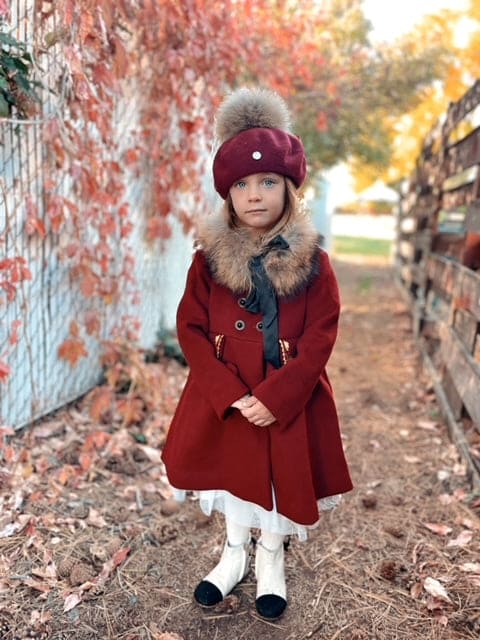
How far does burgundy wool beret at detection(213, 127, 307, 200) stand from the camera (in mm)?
1803

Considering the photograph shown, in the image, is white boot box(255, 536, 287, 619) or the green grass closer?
white boot box(255, 536, 287, 619)

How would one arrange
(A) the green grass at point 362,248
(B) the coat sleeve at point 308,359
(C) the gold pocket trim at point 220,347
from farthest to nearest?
1. (A) the green grass at point 362,248
2. (C) the gold pocket trim at point 220,347
3. (B) the coat sleeve at point 308,359

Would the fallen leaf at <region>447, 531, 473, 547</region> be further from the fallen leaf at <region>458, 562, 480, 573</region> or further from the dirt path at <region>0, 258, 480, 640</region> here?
the fallen leaf at <region>458, 562, 480, 573</region>

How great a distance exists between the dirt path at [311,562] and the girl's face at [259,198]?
1427 millimetres

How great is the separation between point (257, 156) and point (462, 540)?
6.16 feet

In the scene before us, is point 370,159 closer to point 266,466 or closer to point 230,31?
point 230,31

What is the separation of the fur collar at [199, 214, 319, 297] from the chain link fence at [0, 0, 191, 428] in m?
1.07

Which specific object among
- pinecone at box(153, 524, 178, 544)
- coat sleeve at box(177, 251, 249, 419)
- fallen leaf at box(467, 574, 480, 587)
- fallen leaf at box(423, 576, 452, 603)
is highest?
coat sleeve at box(177, 251, 249, 419)

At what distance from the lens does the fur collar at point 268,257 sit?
1840 millimetres

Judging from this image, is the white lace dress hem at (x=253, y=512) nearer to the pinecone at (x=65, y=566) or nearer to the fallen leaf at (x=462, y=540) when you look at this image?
the pinecone at (x=65, y=566)

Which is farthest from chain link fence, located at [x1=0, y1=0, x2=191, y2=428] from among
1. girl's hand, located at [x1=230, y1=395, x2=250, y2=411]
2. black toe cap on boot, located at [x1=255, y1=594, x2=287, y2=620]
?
black toe cap on boot, located at [x1=255, y1=594, x2=287, y2=620]

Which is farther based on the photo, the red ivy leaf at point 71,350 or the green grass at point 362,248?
the green grass at point 362,248

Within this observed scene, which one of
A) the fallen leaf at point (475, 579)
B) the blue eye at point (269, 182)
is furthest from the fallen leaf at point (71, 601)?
the blue eye at point (269, 182)

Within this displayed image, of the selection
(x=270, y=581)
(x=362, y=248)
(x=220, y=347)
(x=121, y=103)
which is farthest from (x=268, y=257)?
(x=362, y=248)
